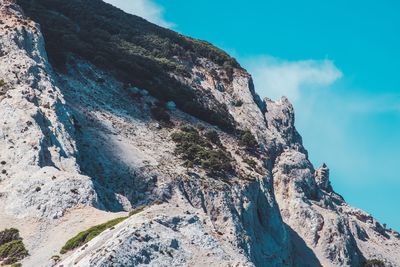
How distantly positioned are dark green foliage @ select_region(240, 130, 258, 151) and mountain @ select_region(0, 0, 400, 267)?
0.91ft

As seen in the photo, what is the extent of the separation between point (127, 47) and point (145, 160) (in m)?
38.5

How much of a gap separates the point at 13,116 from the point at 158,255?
24822 mm

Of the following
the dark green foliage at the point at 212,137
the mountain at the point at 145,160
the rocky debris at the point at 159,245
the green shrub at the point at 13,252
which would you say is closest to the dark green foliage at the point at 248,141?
the mountain at the point at 145,160

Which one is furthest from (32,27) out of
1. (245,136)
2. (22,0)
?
(245,136)

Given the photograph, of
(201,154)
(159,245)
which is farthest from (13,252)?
(201,154)

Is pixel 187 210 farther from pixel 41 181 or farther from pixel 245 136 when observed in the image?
pixel 245 136

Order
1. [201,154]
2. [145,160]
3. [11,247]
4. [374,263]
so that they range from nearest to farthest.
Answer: [11,247] < [145,160] < [201,154] < [374,263]

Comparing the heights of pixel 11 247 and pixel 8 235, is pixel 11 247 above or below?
below

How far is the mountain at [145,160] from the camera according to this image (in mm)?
42781

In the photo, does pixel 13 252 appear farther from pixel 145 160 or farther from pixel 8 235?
pixel 145 160

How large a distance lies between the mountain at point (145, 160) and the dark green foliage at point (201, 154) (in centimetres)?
16

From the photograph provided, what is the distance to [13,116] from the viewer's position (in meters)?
58.4

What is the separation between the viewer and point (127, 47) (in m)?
104

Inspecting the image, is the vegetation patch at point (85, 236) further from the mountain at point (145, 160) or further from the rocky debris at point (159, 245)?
the rocky debris at point (159, 245)
